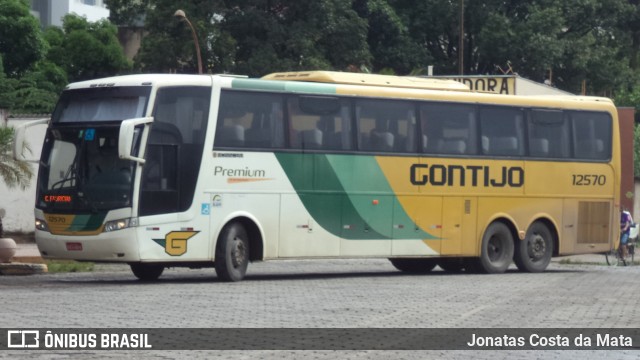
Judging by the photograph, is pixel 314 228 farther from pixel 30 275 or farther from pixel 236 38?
pixel 236 38

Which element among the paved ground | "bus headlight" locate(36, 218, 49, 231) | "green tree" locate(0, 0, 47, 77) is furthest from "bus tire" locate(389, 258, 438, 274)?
"green tree" locate(0, 0, 47, 77)

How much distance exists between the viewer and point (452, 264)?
28922 millimetres

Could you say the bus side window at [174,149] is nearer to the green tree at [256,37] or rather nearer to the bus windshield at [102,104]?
the bus windshield at [102,104]

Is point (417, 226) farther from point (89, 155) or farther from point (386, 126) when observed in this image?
point (89, 155)

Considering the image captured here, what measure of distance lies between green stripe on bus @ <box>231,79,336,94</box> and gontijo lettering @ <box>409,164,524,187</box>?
2.52 m

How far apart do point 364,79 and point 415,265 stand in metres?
4.64

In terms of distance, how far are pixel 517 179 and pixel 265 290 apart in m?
8.50

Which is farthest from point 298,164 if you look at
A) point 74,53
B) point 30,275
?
point 74,53

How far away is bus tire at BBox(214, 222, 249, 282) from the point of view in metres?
22.8

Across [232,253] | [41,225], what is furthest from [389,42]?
[41,225]

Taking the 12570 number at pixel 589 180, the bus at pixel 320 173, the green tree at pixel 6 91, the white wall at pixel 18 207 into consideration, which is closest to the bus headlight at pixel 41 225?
the bus at pixel 320 173

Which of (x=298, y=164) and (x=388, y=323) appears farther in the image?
(x=298, y=164)

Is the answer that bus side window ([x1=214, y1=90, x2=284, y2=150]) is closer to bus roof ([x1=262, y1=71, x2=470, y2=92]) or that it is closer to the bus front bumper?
bus roof ([x1=262, y1=71, x2=470, y2=92])

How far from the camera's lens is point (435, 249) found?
1051 inches
